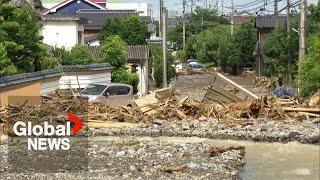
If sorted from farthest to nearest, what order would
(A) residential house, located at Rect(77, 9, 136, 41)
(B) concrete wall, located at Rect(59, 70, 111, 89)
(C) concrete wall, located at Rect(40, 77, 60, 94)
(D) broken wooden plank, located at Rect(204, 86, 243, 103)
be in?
1. (A) residential house, located at Rect(77, 9, 136, 41)
2. (B) concrete wall, located at Rect(59, 70, 111, 89)
3. (D) broken wooden plank, located at Rect(204, 86, 243, 103)
4. (C) concrete wall, located at Rect(40, 77, 60, 94)

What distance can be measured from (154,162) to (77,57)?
2312cm

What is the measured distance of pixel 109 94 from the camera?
2680 cm

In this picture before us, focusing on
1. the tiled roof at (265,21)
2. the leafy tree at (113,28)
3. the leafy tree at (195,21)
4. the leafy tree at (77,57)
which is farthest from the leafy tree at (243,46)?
the leafy tree at (195,21)

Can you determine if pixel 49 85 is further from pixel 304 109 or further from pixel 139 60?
pixel 139 60

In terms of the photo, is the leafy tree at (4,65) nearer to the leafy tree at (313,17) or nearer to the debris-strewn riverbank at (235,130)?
the debris-strewn riverbank at (235,130)

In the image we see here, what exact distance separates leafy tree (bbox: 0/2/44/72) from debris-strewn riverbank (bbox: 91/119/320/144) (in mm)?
6079

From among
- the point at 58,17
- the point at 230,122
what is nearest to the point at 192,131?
the point at 230,122

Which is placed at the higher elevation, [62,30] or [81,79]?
[62,30]

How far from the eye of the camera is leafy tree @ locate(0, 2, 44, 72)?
24938mm

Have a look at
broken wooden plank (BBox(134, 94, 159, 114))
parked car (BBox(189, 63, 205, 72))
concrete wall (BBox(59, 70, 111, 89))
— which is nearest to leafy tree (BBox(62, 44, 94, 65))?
concrete wall (BBox(59, 70, 111, 89))

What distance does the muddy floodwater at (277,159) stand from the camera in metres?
14.7

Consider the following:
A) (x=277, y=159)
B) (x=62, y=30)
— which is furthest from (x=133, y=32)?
(x=277, y=159)

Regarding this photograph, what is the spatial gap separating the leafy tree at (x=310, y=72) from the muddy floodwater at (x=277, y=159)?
787cm

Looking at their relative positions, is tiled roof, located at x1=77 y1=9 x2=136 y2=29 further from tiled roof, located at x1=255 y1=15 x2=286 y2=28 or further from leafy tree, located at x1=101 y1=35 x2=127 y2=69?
leafy tree, located at x1=101 y1=35 x2=127 y2=69
